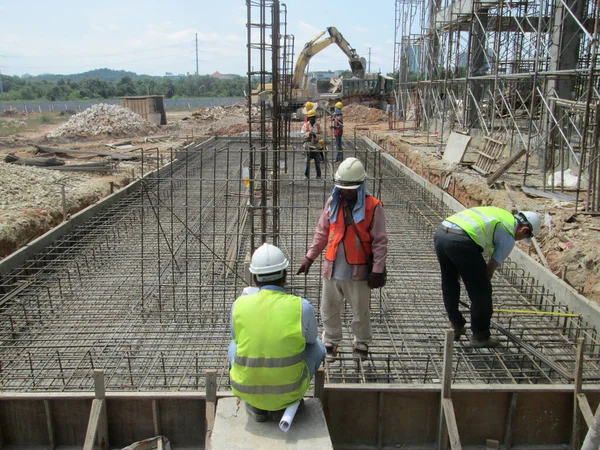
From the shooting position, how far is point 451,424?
332cm

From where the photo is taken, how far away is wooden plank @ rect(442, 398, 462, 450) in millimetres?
3219

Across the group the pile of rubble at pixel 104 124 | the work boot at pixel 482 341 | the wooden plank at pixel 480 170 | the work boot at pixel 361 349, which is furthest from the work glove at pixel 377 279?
the pile of rubble at pixel 104 124

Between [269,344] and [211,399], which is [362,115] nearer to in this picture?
[211,399]

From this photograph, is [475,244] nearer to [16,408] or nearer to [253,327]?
[253,327]

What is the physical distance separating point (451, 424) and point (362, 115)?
85.6ft

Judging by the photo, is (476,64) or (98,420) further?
(476,64)

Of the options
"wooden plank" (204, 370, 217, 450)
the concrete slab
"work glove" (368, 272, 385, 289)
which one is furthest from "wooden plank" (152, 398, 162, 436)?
"work glove" (368, 272, 385, 289)

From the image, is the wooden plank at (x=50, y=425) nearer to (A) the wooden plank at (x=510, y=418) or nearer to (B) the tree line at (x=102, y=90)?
(A) the wooden plank at (x=510, y=418)

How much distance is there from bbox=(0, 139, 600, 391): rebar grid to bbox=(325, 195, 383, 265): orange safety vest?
0.82 metres

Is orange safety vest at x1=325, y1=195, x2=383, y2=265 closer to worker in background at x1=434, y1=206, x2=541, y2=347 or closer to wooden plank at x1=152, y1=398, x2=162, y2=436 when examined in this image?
worker in background at x1=434, y1=206, x2=541, y2=347

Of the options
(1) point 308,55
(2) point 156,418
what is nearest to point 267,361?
(2) point 156,418

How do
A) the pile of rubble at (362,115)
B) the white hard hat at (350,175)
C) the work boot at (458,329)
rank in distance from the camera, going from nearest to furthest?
the white hard hat at (350,175) → the work boot at (458,329) → the pile of rubble at (362,115)

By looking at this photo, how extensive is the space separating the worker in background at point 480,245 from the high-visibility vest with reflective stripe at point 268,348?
1.77m

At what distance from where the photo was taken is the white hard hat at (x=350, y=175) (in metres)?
3.85
